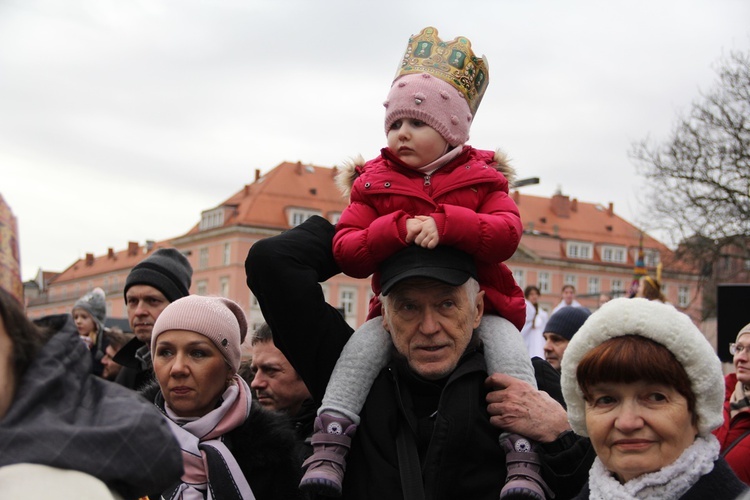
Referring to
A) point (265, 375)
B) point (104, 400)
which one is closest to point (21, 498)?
point (104, 400)

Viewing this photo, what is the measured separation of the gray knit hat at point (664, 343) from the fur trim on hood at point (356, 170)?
2.89 feet

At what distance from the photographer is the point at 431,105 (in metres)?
3.54

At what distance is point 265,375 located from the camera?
4.73m

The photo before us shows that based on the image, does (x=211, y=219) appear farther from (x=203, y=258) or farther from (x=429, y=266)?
(x=429, y=266)

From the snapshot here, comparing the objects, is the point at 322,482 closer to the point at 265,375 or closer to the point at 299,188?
the point at 265,375

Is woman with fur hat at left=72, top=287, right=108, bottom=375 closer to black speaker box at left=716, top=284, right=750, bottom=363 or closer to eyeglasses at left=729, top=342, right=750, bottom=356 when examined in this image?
black speaker box at left=716, top=284, right=750, bottom=363

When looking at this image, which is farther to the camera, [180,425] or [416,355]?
[180,425]

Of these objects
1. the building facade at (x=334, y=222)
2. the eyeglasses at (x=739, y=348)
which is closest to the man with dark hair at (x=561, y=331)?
the eyeglasses at (x=739, y=348)

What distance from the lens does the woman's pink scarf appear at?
11.2 feet

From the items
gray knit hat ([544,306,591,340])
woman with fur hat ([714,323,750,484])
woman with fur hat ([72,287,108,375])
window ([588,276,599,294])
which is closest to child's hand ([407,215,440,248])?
woman with fur hat ([714,323,750,484])

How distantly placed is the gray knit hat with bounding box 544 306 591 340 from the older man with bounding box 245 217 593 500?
407cm

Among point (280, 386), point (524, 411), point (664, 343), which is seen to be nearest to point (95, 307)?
point (280, 386)

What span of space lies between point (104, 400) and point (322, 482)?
4.35ft

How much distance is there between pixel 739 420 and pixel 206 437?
9.65 ft
